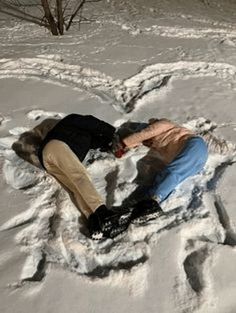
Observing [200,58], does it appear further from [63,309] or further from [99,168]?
[63,309]

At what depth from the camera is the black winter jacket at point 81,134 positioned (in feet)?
7.36

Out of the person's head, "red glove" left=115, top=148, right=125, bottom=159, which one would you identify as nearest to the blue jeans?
"red glove" left=115, top=148, right=125, bottom=159

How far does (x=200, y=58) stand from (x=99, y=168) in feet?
4.80

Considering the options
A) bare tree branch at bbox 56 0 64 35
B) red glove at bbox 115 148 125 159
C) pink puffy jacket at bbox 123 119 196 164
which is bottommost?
red glove at bbox 115 148 125 159

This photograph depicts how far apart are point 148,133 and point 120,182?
0.93 ft

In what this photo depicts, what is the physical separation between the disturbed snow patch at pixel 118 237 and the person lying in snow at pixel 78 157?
5cm

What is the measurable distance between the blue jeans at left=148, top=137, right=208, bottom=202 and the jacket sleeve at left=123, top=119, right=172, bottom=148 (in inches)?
7.0

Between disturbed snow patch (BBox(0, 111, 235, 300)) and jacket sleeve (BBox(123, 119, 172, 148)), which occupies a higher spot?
jacket sleeve (BBox(123, 119, 172, 148))

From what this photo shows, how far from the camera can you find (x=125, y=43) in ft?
12.1

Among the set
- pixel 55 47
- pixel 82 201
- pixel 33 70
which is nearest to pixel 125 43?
pixel 55 47

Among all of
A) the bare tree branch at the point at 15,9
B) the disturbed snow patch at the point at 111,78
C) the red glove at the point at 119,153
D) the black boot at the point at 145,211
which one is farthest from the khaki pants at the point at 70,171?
the bare tree branch at the point at 15,9

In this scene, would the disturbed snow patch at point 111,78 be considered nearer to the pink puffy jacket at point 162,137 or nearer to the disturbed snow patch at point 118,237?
the pink puffy jacket at point 162,137

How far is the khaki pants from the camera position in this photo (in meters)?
2.04

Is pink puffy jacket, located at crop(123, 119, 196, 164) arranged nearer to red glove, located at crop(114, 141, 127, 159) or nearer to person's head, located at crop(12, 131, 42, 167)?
red glove, located at crop(114, 141, 127, 159)
